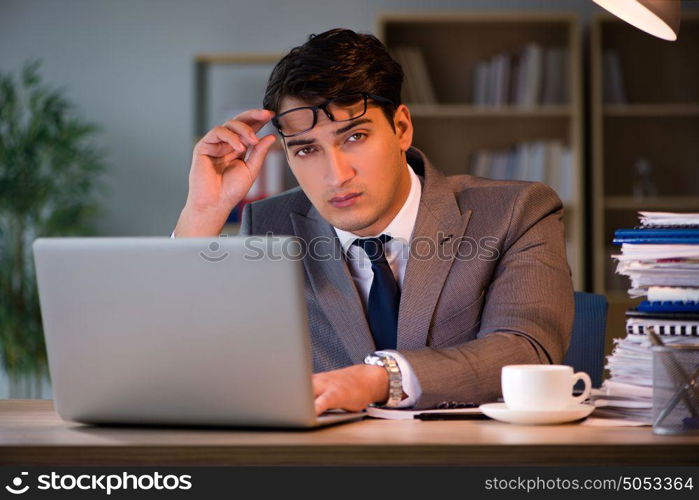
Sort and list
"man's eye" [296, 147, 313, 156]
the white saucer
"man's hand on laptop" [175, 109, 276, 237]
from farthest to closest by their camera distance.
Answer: "man's hand on laptop" [175, 109, 276, 237] → "man's eye" [296, 147, 313, 156] → the white saucer

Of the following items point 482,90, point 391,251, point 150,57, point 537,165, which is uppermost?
point 150,57

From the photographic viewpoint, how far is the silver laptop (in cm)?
107

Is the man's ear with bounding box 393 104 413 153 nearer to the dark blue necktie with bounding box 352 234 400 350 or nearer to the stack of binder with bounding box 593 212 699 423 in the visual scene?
the dark blue necktie with bounding box 352 234 400 350

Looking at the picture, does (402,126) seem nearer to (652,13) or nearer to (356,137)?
(356,137)

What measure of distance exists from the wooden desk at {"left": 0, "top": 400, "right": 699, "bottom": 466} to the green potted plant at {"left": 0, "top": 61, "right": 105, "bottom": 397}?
310cm

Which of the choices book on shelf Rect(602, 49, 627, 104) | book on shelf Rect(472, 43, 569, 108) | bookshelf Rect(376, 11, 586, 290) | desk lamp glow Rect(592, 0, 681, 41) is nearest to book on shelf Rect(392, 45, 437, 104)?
bookshelf Rect(376, 11, 586, 290)

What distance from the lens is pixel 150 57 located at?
459cm

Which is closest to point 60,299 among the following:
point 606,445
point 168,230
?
point 606,445

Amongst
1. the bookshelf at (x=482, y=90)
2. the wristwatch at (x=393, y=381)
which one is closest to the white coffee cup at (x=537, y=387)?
the wristwatch at (x=393, y=381)

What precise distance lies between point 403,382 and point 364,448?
0.36m

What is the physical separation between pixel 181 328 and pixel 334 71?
34.1 inches

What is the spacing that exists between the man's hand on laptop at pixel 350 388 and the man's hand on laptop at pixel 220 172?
2.53 feet

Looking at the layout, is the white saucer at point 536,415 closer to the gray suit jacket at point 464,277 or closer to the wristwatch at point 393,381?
the wristwatch at point 393,381

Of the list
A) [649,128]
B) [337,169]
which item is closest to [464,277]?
[337,169]
